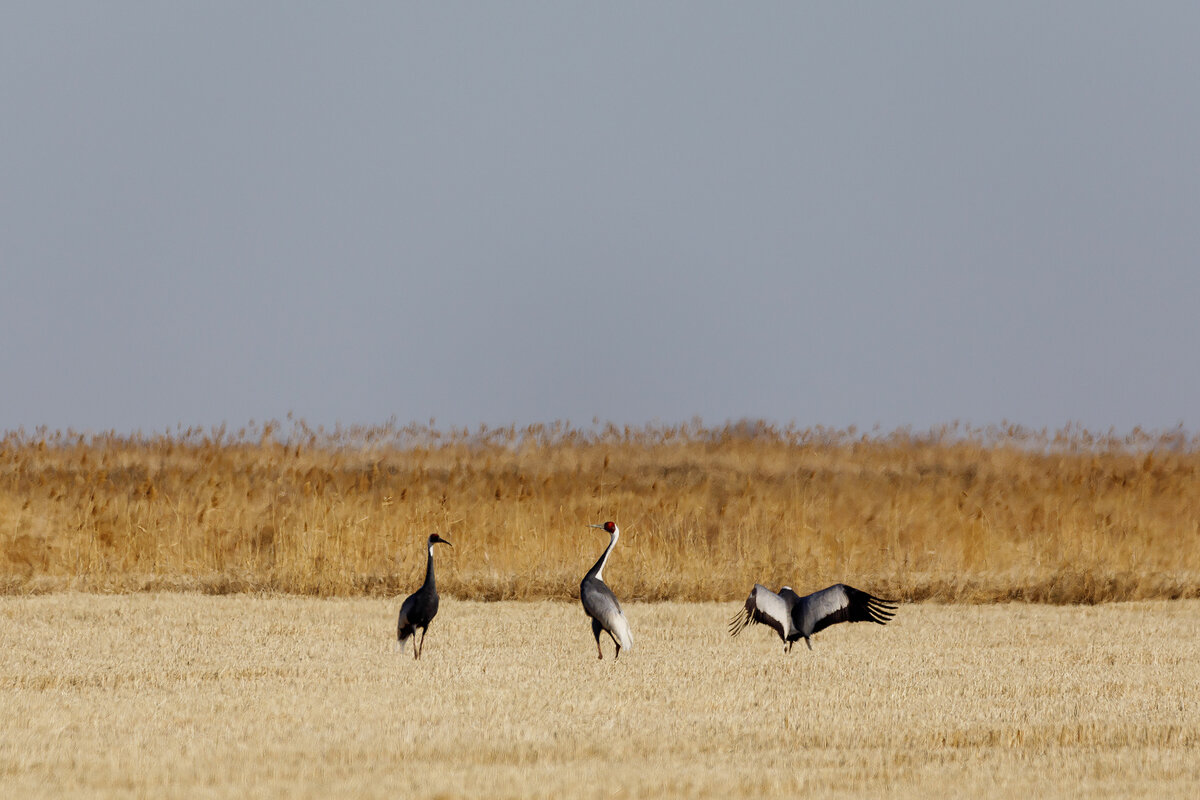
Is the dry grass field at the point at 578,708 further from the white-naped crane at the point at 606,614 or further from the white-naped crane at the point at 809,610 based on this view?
the white-naped crane at the point at 809,610

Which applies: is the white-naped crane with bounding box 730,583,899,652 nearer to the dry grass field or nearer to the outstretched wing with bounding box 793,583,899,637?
the outstretched wing with bounding box 793,583,899,637

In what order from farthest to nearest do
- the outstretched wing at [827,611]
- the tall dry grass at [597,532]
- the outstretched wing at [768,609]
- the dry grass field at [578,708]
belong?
1. the tall dry grass at [597,532]
2. the outstretched wing at [827,611]
3. the outstretched wing at [768,609]
4. the dry grass field at [578,708]

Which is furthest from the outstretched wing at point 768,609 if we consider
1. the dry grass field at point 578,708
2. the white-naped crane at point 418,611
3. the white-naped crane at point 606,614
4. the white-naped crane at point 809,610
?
the white-naped crane at point 418,611

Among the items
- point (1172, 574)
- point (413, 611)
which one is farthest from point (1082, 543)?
point (413, 611)

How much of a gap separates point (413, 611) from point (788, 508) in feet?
24.6

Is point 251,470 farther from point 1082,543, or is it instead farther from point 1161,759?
point 1161,759

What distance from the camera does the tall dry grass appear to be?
1371 centimetres

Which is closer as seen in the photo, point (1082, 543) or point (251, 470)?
point (1082, 543)

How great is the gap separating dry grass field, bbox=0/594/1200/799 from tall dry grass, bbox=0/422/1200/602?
71.1 inches

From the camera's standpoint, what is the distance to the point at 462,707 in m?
7.44

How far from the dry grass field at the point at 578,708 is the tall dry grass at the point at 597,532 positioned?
1806 mm

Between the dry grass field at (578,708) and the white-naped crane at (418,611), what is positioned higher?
the white-naped crane at (418,611)

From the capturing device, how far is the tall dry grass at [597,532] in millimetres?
13711

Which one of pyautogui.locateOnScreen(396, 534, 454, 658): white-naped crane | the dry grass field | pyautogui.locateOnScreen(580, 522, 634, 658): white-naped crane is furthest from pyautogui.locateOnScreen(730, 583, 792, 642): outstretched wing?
pyautogui.locateOnScreen(396, 534, 454, 658): white-naped crane
